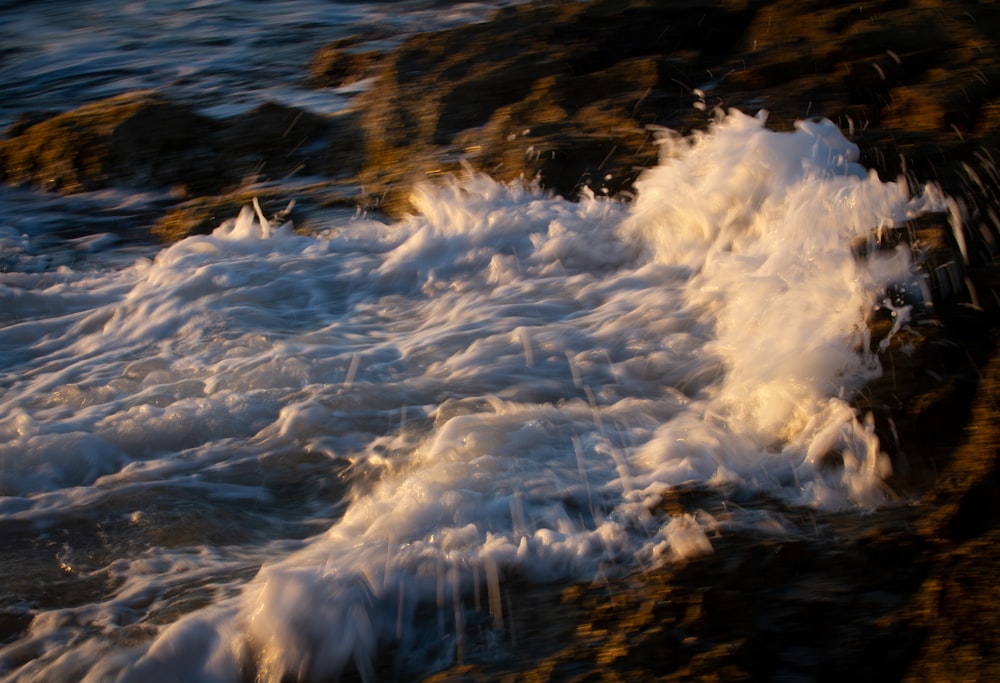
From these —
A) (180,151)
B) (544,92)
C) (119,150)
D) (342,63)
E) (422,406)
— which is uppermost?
(342,63)

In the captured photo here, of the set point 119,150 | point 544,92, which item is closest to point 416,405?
point 544,92

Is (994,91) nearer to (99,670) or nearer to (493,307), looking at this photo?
(493,307)

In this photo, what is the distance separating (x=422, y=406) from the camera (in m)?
3.80

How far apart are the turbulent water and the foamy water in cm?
1

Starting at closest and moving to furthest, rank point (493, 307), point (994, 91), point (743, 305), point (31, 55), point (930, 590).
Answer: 1. point (930, 590)
2. point (743, 305)
3. point (493, 307)
4. point (994, 91)
5. point (31, 55)

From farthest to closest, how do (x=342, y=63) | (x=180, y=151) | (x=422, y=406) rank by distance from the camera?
(x=342, y=63) → (x=180, y=151) → (x=422, y=406)

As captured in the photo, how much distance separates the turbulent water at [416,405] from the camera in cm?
252

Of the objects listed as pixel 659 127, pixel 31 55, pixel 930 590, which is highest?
pixel 31 55

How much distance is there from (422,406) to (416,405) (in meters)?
0.03

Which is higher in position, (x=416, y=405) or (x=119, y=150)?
(x=119, y=150)

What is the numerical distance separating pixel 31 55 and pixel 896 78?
32.4 feet

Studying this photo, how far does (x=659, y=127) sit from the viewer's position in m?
5.79

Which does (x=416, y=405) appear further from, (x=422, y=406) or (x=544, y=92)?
(x=544, y=92)

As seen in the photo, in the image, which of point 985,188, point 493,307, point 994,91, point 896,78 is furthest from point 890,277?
point 896,78
